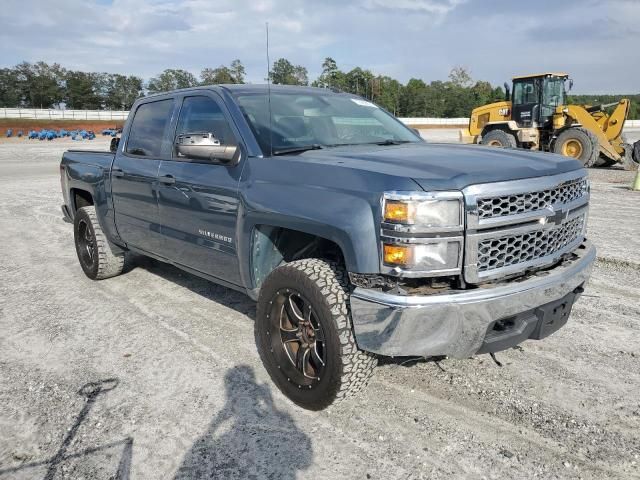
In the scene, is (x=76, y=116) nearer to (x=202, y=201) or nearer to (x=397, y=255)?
(x=202, y=201)

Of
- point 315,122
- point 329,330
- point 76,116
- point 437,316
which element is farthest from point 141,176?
point 76,116

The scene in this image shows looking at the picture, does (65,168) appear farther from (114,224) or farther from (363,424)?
Answer: (363,424)

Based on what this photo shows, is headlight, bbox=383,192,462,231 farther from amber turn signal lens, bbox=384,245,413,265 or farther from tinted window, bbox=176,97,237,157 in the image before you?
tinted window, bbox=176,97,237,157

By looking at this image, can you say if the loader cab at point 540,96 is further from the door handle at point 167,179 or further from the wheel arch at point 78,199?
the door handle at point 167,179

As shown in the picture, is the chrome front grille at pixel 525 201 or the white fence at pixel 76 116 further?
the white fence at pixel 76 116

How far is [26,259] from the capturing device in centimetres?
642

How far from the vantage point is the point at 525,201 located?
2.71m

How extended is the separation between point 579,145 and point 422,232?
1391 centimetres

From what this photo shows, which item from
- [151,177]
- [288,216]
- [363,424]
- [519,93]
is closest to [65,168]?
[151,177]

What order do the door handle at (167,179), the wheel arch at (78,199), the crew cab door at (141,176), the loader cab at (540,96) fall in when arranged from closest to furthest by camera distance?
the door handle at (167,179)
the crew cab door at (141,176)
the wheel arch at (78,199)
the loader cab at (540,96)

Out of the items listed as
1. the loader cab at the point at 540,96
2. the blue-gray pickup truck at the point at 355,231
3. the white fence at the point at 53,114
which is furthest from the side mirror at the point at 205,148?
the white fence at the point at 53,114

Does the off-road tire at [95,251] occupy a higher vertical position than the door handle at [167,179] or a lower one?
lower

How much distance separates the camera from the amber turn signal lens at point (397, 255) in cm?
248

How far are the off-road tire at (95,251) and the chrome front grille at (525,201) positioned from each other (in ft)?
13.5
